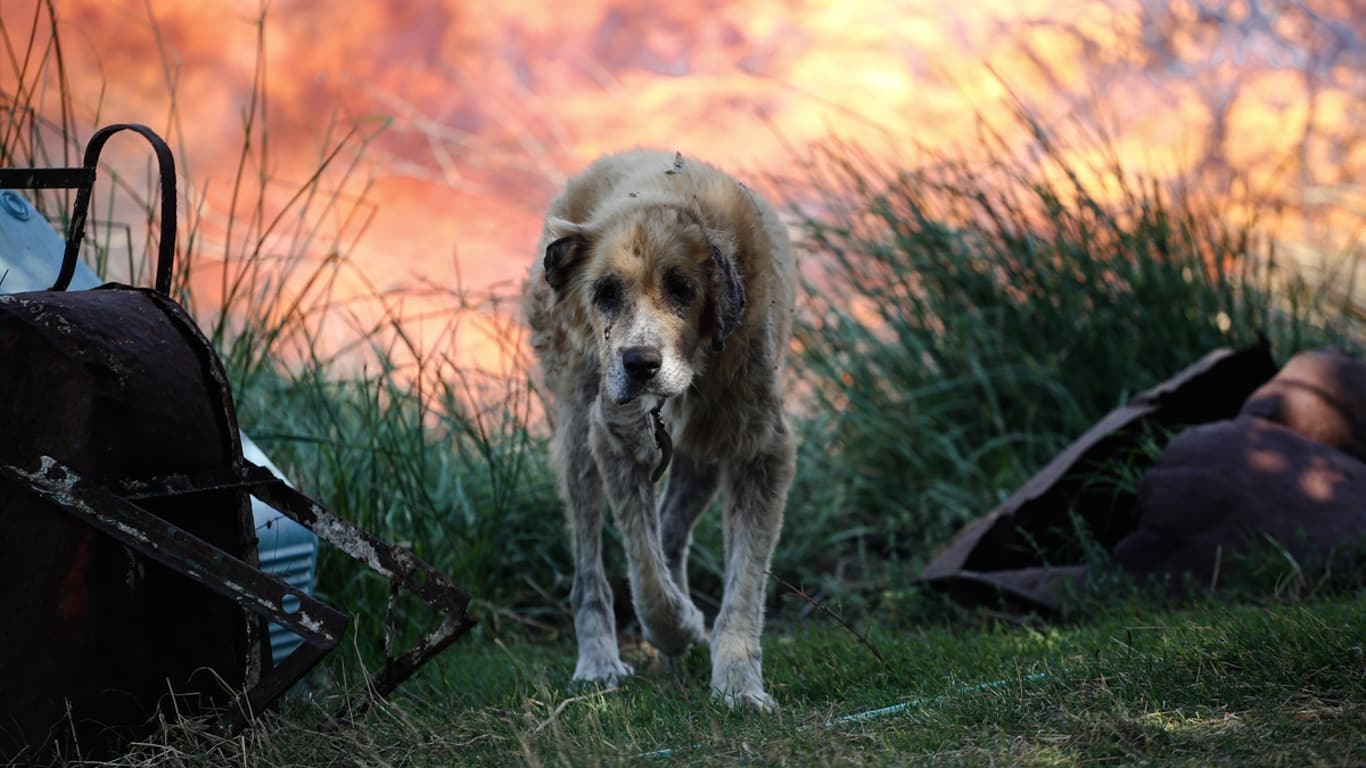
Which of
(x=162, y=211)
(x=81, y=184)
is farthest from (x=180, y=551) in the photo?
(x=81, y=184)

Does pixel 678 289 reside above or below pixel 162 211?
below

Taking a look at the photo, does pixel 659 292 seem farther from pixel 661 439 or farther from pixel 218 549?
pixel 218 549

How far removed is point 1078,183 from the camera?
7262 mm

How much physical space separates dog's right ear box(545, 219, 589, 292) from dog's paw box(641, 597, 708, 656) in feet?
3.43

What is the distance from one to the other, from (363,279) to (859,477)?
271cm

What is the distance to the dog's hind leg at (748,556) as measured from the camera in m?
3.76

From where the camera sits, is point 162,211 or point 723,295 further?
point 723,295

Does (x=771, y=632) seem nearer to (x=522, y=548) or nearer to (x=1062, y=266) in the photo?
(x=522, y=548)

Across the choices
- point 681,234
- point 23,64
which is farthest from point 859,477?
point 23,64

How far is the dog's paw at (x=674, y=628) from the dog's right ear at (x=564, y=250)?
1.05 m

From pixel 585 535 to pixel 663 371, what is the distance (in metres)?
1.23

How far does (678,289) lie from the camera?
369 centimetres

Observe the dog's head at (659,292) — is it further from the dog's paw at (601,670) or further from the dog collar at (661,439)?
the dog's paw at (601,670)

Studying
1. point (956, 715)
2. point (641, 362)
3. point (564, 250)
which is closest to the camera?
point (956, 715)
